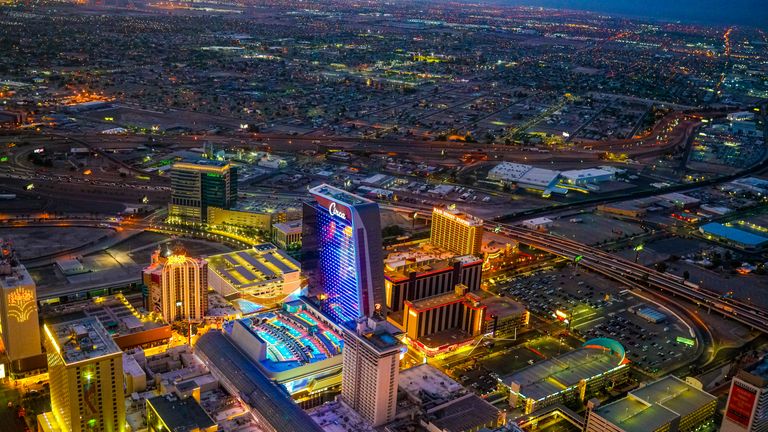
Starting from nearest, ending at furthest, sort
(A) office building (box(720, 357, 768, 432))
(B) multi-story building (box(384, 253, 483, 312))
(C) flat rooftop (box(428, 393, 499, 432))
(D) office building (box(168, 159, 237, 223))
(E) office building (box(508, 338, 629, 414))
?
(A) office building (box(720, 357, 768, 432))
(C) flat rooftop (box(428, 393, 499, 432))
(E) office building (box(508, 338, 629, 414))
(B) multi-story building (box(384, 253, 483, 312))
(D) office building (box(168, 159, 237, 223))

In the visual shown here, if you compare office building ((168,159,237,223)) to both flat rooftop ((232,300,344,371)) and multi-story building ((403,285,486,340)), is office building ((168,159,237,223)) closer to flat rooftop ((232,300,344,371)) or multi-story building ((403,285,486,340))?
flat rooftop ((232,300,344,371))

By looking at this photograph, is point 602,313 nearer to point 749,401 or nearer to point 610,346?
point 610,346

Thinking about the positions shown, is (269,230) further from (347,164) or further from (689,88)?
(689,88)

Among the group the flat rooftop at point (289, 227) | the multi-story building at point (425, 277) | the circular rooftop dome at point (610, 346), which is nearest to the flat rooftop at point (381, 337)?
the multi-story building at point (425, 277)

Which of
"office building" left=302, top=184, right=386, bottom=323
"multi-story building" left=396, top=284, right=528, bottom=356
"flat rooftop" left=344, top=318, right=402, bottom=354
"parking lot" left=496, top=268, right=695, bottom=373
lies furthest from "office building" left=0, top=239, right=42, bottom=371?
"parking lot" left=496, top=268, right=695, bottom=373

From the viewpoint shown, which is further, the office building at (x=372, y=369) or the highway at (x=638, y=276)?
the highway at (x=638, y=276)

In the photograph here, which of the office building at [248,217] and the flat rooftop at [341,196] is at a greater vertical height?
the flat rooftop at [341,196]

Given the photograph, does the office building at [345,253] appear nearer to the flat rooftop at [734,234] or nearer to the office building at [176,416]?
the office building at [176,416]

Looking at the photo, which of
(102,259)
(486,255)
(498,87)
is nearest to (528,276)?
(486,255)
